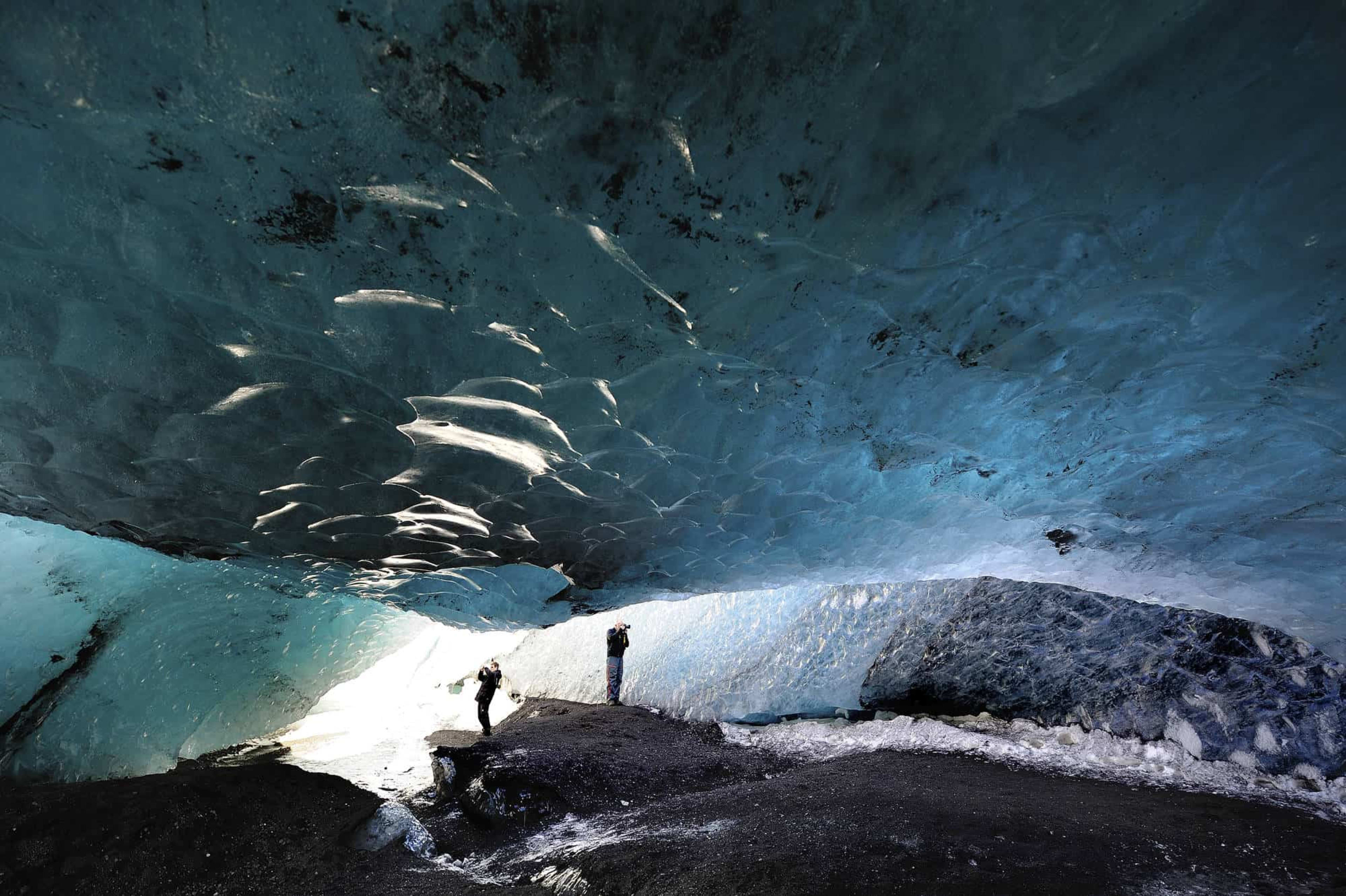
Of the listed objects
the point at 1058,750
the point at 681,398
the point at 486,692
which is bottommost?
the point at 1058,750

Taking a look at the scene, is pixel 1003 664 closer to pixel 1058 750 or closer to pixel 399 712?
pixel 1058 750

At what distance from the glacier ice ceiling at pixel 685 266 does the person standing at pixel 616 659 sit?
13.6 feet

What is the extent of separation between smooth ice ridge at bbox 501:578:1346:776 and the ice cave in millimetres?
64

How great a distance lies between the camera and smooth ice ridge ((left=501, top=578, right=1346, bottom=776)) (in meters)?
6.59

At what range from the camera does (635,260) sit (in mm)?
3055

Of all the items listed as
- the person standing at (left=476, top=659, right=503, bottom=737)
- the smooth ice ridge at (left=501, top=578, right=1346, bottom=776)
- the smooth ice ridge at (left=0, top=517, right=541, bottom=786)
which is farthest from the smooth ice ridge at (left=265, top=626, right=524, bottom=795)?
the smooth ice ridge at (left=501, top=578, right=1346, bottom=776)

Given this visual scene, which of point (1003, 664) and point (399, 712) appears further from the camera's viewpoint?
point (399, 712)

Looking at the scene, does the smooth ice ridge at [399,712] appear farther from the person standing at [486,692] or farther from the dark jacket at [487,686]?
the dark jacket at [487,686]

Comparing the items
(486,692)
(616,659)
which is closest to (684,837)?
(616,659)

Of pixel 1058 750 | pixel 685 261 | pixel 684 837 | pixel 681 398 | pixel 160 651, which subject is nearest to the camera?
pixel 685 261

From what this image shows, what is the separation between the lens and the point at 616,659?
9.20 m

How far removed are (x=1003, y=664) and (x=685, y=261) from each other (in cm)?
772

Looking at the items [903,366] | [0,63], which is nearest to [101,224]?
[0,63]

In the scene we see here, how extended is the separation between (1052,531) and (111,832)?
8382 mm
